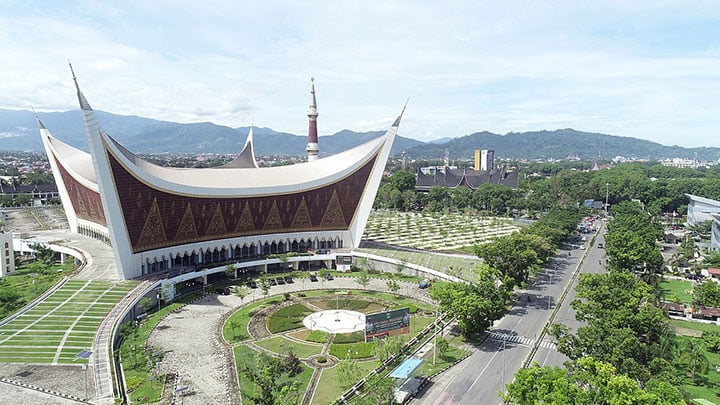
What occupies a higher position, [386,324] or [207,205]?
[207,205]

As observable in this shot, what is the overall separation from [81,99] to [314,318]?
20.7m

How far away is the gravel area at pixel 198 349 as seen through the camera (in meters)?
21.5

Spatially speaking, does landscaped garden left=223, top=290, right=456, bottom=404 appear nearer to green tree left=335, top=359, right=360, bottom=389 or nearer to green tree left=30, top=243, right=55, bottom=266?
green tree left=335, top=359, right=360, bottom=389

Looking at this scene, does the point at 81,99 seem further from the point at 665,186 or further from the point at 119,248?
the point at 665,186

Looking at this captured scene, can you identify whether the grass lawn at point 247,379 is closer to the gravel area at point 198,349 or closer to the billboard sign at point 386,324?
the gravel area at point 198,349

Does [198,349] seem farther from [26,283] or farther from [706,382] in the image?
[706,382]

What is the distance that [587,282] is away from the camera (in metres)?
29.6

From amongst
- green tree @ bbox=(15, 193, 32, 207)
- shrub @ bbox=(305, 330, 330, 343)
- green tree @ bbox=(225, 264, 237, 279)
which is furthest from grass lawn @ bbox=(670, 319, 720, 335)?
green tree @ bbox=(15, 193, 32, 207)

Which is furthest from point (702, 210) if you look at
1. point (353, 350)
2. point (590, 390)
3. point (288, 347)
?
point (288, 347)

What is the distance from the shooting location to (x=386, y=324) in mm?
27609

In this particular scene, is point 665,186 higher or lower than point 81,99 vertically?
lower

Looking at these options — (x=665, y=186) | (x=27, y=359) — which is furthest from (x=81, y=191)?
(x=665, y=186)

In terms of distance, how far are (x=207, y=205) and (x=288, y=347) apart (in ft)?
60.8

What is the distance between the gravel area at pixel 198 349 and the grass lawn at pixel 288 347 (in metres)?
2.54
